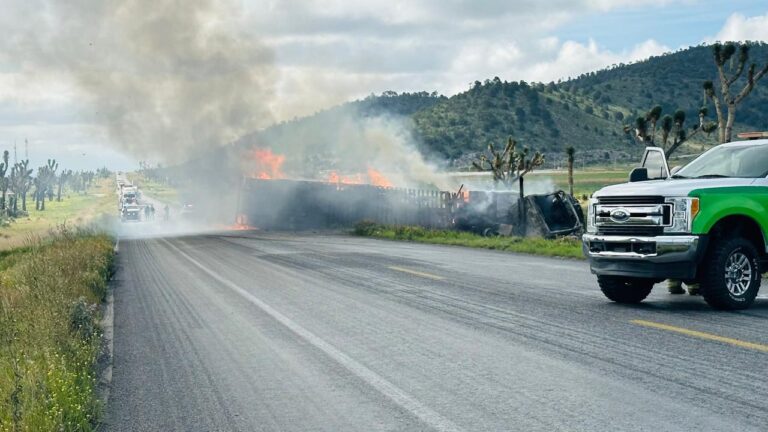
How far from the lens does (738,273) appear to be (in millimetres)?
11305

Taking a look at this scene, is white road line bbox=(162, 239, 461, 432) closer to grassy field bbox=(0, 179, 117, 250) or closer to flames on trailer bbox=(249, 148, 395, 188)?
grassy field bbox=(0, 179, 117, 250)

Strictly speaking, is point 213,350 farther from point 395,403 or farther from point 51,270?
point 51,270

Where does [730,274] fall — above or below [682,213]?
below

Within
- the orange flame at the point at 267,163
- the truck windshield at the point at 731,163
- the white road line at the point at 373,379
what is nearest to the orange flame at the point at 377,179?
the orange flame at the point at 267,163

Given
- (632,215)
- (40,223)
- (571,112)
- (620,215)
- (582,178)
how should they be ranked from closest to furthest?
(632,215)
(620,215)
(40,223)
(582,178)
(571,112)

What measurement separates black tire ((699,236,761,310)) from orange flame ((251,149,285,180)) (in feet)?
151

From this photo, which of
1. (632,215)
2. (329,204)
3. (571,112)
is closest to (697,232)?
(632,215)

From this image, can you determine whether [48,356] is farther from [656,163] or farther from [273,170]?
[273,170]

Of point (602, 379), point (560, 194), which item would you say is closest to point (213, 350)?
point (602, 379)

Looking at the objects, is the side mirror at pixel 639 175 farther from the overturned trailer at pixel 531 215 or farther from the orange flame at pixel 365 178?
the orange flame at pixel 365 178

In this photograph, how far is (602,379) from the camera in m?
7.37

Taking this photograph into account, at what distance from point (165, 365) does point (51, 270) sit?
703cm

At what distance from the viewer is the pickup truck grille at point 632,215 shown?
1141cm

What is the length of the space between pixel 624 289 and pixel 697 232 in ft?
5.47
